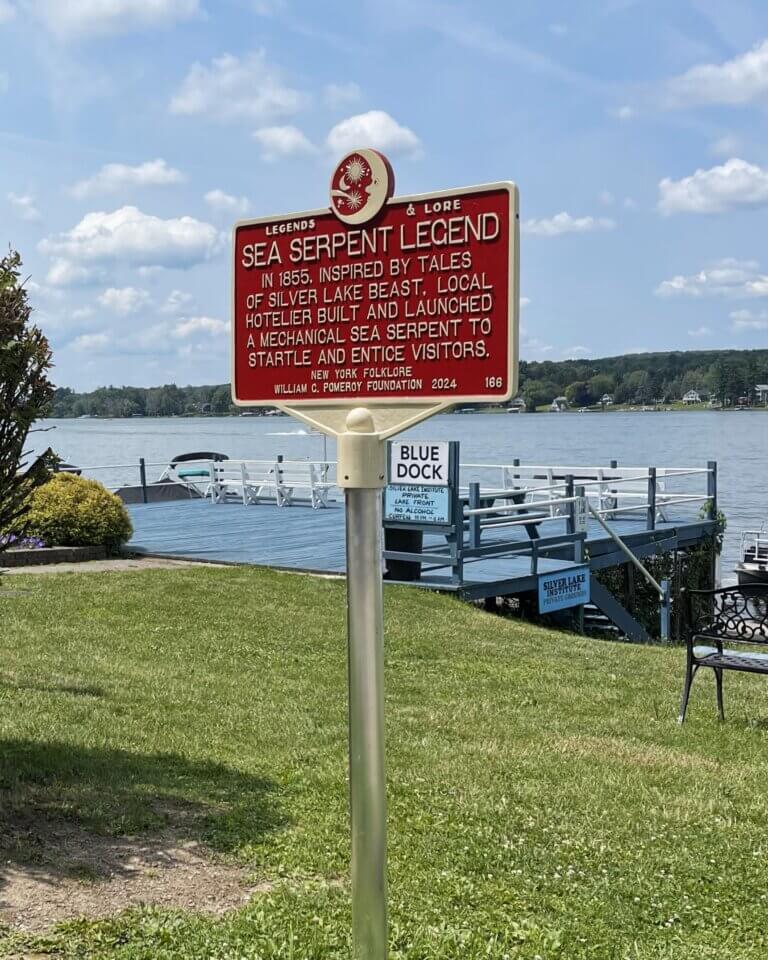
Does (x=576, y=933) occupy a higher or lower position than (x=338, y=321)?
lower

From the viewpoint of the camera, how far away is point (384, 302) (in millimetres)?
4059

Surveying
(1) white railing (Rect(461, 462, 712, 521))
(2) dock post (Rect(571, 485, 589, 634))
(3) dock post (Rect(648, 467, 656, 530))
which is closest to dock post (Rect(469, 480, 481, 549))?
(1) white railing (Rect(461, 462, 712, 521))

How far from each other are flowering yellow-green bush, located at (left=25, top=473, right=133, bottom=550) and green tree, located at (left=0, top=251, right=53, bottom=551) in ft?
36.0

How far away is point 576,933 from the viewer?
446 centimetres

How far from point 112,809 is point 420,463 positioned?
913 cm

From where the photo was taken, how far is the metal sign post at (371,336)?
12.5 feet

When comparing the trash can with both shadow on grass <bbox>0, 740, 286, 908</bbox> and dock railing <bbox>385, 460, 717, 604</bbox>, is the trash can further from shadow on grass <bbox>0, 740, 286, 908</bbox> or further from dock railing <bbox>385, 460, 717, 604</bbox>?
shadow on grass <bbox>0, 740, 286, 908</bbox>

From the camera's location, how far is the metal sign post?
3.80 m

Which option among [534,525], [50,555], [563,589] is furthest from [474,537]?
[50,555]

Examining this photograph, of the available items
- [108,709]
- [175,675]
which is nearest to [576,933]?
[108,709]

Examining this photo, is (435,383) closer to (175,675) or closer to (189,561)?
(175,675)

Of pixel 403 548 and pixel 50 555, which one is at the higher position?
pixel 403 548

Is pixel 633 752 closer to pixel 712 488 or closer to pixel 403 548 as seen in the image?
pixel 403 548

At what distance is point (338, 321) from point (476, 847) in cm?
256
